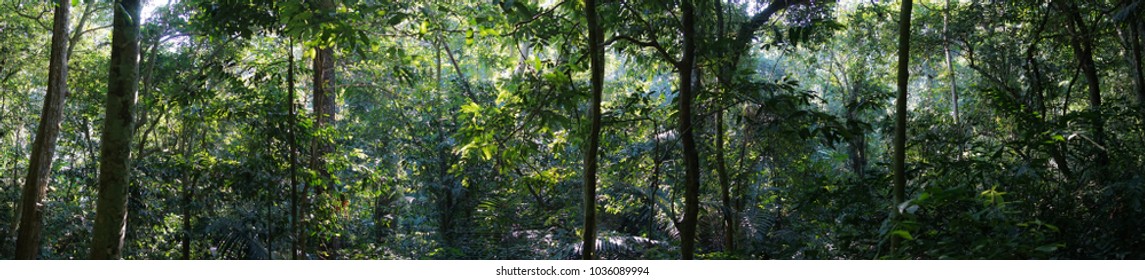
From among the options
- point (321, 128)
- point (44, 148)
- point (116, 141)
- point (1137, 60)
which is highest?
point (1137, 60)

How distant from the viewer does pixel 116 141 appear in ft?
12.0

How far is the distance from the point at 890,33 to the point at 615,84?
383 centimetres

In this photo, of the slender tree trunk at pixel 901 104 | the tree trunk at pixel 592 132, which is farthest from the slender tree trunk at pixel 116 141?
the slender tree trunk at pixel 901 104

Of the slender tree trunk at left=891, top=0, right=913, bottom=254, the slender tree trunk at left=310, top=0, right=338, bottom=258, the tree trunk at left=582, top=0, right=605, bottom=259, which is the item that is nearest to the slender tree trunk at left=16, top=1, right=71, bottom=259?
the slender tree trunk at left=310, top=0, right=338, bottom=258

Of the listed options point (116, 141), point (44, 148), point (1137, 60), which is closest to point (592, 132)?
point (116, 141)

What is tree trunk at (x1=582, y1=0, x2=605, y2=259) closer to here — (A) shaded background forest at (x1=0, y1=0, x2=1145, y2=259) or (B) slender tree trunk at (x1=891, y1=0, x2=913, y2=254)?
(A) shaded background forest at (x1=0, y1=0, x2=1145, y2=259)

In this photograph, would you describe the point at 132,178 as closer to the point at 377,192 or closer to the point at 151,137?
the point at 377,192

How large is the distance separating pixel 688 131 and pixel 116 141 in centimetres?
275

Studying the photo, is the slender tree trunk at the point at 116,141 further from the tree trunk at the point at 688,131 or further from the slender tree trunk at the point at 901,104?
the slender tree trunk at the point at 901,104

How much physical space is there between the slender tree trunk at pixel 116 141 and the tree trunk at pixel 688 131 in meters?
2.64

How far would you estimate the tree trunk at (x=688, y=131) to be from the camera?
3.58 meters

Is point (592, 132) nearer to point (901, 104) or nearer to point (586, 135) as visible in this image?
point (586, 135)

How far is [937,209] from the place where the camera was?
3.33 metres

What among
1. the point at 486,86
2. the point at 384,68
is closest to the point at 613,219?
the point at 486,86
